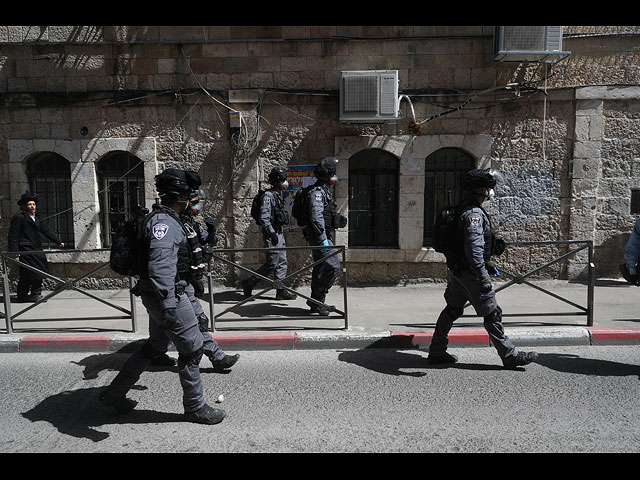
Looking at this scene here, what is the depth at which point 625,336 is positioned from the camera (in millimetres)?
5164

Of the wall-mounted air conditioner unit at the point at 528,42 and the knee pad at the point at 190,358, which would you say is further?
the wall-mounted air conditioner unit at the point at 528,42

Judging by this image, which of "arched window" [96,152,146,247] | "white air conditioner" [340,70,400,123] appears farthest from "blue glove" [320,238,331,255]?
"arched window" [96,152,146,247]

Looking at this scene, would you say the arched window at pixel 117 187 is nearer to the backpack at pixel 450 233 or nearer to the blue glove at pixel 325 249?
the blue glove at pixel 325 249

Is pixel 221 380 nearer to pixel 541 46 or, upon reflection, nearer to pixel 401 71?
pixel 401 71

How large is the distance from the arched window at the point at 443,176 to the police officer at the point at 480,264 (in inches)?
139

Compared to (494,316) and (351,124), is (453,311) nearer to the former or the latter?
(494,316)

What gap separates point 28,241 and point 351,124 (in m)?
5.24

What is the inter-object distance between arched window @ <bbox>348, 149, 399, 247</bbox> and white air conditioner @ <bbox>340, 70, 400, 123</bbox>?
2.47 ft

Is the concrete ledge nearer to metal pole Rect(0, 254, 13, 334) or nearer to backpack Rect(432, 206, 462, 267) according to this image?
Answer: backpack Rect(432, 206, 462, 267)

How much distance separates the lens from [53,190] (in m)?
8.22

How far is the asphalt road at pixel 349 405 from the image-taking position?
318cm

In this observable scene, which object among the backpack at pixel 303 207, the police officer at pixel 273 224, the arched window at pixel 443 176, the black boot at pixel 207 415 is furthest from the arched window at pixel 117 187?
the black boot at pixel 207 415

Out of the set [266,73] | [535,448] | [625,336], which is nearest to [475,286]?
[535,448]

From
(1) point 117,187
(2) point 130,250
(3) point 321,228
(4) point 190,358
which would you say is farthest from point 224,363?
(1) point 117,187
